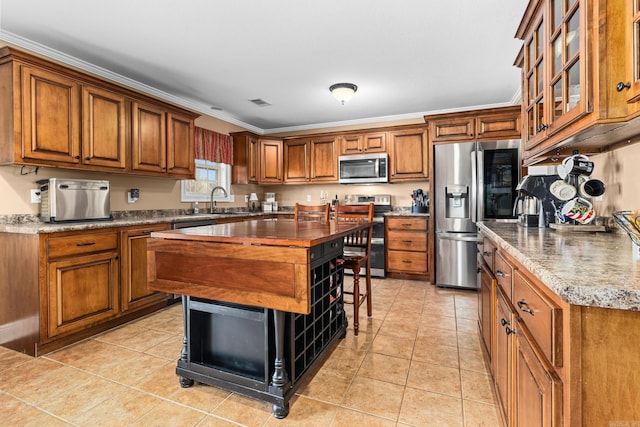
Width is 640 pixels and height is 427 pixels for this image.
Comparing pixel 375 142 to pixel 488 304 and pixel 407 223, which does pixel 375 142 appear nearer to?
pixel 407 223

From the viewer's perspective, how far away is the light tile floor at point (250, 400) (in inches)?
63.9

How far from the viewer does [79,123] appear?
274 centimetres

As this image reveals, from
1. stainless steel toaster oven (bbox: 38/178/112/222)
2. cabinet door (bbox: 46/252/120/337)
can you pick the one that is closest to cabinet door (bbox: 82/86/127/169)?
stainless steel toaster oven (bbox: 38/178/112/222)

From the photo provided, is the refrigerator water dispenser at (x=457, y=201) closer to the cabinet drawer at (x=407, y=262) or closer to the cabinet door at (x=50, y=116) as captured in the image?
the cabinet drawer at (x=407, y=262)

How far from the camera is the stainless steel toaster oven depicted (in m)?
2.59

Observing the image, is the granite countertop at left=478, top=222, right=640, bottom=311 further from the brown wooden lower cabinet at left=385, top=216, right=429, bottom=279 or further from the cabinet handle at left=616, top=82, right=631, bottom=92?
the brown wooden lower cabinet at left=385, top=216, right=429, bottom=279

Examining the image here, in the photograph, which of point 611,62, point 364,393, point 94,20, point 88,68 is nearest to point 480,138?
point 611,62

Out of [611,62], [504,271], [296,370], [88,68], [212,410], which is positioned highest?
[88,68]

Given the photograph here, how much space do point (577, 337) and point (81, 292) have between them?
3.07 meters

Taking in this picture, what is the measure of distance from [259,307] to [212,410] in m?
0.59

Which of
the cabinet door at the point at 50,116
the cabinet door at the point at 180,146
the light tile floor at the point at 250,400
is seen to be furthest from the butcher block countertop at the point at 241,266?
the cabinet door at the point at 180,146

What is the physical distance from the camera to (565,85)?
143cm

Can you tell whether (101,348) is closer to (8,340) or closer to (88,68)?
(8,340)

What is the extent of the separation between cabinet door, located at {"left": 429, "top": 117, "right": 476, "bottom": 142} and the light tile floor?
7.80 ft
